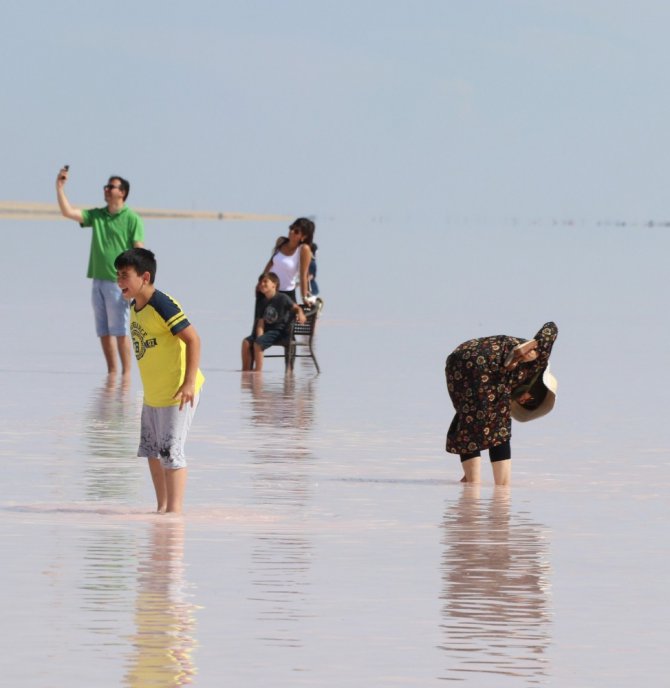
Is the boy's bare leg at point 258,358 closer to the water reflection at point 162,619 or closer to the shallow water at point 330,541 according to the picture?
the shallow water at point 330,541

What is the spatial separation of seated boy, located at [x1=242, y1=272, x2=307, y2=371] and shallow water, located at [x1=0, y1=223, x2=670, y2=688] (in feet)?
1.40

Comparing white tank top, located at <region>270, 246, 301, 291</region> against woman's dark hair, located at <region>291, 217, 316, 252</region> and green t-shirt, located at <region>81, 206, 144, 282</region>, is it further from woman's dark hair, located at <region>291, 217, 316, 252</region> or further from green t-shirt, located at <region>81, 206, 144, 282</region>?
green t-shirt, located at <region>81, 206, 144, 282</region>

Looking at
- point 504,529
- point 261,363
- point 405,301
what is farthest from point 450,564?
point 405,301

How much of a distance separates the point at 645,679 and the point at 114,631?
1910 millimetres

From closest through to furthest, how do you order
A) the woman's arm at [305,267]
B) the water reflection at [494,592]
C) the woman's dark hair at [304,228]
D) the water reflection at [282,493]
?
the water reflection at [494,592], the water reflection at [282,493], the woman's arm at [305,267], the woman's dark hair at [304,228]

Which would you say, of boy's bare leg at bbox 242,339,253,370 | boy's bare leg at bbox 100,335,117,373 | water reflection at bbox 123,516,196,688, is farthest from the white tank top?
water reflection at bbox 123,516,196,688

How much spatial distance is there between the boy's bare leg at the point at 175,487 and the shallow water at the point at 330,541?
131mm

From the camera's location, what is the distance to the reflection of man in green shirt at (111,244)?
18266 millimetres

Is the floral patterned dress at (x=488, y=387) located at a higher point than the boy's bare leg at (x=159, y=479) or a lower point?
higher

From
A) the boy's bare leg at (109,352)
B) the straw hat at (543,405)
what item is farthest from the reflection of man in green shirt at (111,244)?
the straw hat at (543,405)

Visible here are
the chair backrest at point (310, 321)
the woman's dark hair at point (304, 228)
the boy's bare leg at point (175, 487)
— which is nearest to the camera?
the boy's bare leg at point (175, 487)

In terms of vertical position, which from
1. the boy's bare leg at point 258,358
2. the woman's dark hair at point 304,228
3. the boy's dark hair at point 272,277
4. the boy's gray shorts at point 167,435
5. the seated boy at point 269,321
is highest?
the woman's dark hair at point 304,228

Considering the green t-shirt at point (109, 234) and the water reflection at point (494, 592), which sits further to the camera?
the green t-shirt at point (109, 234)

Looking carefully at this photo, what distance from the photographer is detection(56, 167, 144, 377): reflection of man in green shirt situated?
18.3 metres
